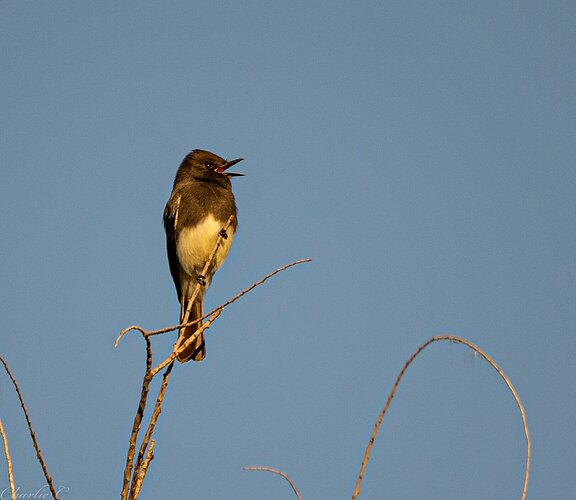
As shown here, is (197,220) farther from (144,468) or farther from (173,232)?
(144,468)

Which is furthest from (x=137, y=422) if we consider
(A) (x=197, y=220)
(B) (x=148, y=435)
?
(A) (x=197, y=220)

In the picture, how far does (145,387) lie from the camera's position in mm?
2844

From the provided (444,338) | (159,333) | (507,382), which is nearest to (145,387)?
(159,333)

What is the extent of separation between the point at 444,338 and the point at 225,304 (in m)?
1.44

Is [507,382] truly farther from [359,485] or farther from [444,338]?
[359,485]

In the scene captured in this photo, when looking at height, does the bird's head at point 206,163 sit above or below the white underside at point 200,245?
above

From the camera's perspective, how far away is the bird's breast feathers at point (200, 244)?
7684mm

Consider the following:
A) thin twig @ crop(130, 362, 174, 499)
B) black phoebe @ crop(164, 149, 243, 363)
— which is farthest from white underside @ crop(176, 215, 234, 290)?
thin twig @ crop(130, 362, 174, 499)

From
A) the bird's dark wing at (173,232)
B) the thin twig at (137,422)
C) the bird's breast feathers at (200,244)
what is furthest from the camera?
the bird's dark wing at (173,232)

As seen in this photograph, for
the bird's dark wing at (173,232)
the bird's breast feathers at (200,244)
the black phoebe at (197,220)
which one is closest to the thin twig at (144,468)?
the black phoebe at (197,220)

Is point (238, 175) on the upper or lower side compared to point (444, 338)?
upper

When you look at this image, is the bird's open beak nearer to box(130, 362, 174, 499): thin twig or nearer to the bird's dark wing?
the bird's dark wing

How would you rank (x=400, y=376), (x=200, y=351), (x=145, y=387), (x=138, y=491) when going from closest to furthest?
(x=400, y=376)
(x=138, y=491)
(x=145, y=387)
(x=200, y=351)

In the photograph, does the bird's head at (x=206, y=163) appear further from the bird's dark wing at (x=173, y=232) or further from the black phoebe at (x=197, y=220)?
the bird's dark wing at (x=173, y=232)
